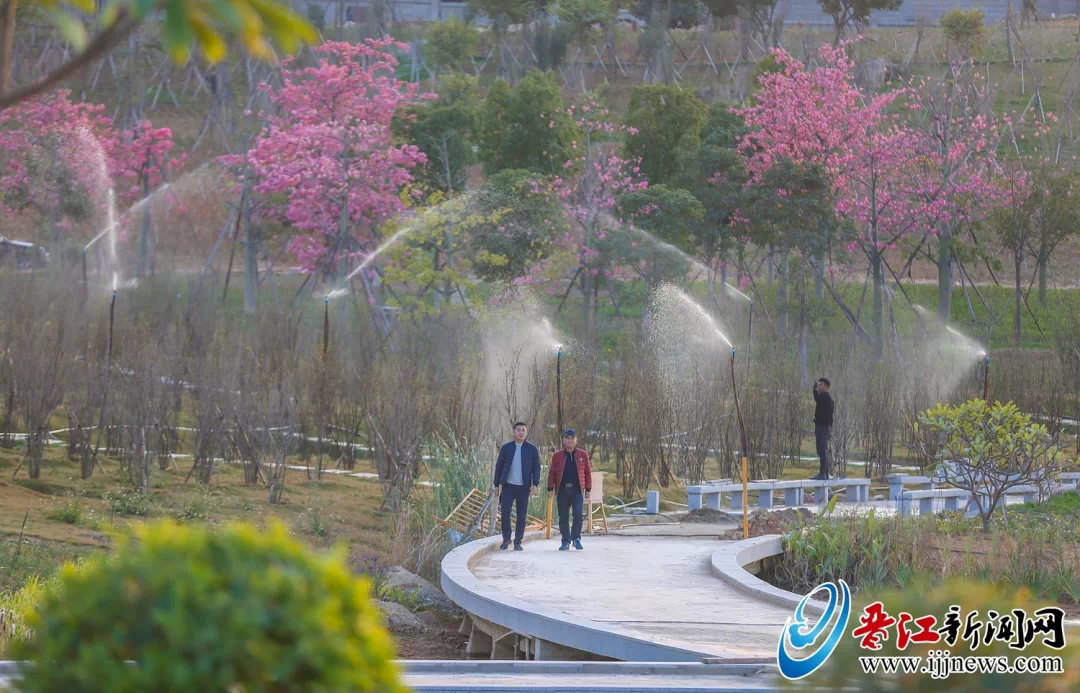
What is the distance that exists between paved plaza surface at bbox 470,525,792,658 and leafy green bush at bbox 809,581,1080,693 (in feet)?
10.0

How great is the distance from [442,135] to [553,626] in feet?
65.7

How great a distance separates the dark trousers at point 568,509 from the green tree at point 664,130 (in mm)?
17675

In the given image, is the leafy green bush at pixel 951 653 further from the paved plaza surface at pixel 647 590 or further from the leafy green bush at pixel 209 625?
the paved plaza surface at pixel 647 590

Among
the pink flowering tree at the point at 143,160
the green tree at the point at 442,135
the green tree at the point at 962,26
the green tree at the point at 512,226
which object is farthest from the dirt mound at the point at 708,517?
the green tree at the point at 962,26

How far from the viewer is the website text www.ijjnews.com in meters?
2.86

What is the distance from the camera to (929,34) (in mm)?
47500

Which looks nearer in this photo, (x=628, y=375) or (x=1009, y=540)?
(x=1009, y=540)

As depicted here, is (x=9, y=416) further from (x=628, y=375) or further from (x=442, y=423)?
(x=628, y=375)

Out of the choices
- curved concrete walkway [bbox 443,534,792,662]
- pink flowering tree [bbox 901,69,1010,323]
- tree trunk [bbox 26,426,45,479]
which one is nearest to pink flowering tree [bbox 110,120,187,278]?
tree trunk [bbox 26,426,45,479]

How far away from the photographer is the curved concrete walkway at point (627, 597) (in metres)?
6.86

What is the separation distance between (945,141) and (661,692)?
2332 cm

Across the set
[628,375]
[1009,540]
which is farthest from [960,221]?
[1009,540]

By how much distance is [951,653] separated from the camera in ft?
9.67

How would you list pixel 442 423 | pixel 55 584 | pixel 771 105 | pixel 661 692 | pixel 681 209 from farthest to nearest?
pixel 771 105 → pixel 681 209 → pixel 442 423 → pixel 55 584 → pixel 661 692
